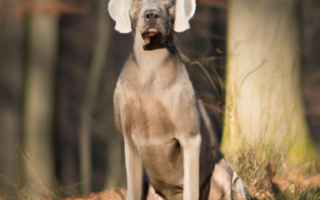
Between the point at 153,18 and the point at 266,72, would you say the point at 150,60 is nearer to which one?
the point at 153,18

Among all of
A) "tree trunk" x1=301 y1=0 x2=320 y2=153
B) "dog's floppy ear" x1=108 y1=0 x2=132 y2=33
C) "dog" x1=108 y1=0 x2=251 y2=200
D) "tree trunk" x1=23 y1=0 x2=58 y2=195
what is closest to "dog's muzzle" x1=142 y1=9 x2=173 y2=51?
"dog" x1=108 y1=0 x2=251 y2=200

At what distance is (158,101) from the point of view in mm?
2002

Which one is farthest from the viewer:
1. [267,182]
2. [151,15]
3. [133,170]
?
[267,182]

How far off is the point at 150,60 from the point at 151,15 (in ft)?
0.98

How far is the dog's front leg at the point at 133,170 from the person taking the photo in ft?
7.19

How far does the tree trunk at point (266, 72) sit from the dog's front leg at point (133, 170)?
168 centimetres

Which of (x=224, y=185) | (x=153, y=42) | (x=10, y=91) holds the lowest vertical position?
(x=224, y=185)

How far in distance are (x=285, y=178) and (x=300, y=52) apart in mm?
1587

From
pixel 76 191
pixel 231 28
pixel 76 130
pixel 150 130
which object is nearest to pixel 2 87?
pixel 76 130

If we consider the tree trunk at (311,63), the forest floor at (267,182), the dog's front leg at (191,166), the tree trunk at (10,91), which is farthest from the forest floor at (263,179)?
the dog's front leg at (191,166)

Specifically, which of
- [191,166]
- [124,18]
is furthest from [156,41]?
[191,166]

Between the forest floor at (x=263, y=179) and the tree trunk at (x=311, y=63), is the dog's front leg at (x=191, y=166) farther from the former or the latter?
Result: the tree trunk at (x=311, y=63)

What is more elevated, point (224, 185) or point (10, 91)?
point (10, 91)

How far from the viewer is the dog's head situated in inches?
75.0
